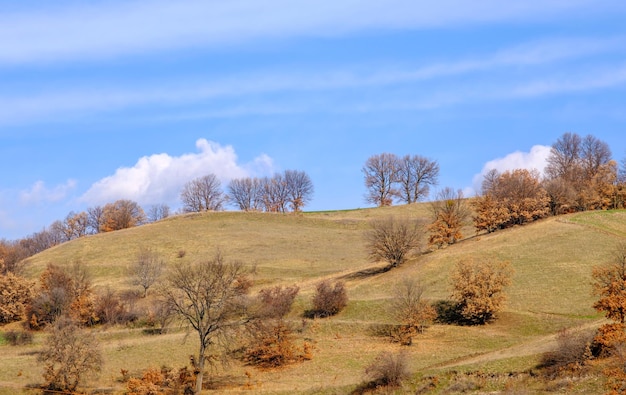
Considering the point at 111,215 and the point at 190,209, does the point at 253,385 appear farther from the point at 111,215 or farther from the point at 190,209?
the point at 190,209

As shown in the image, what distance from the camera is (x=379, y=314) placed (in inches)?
2429

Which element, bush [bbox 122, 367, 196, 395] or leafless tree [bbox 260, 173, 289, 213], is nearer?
bush [bbox 122, 367, 196, 395]

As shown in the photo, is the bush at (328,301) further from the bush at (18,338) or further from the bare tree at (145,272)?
the bush at (18,338)

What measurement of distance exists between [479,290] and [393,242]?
68.8 feet

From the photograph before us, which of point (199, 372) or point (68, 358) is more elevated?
point (68, 358)

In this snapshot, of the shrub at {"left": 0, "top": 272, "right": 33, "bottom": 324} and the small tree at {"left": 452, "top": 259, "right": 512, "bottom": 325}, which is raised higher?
the shrub at {"left": 0, "top": 272, "right": 33, "bottom": 324}

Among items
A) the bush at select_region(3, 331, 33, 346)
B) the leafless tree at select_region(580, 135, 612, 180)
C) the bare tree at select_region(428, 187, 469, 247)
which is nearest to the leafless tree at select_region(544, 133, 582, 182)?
the leafless tree at select_region(580, 135, 612, 180)

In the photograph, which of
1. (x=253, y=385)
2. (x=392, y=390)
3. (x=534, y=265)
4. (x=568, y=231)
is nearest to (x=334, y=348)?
(x=253, y=385)

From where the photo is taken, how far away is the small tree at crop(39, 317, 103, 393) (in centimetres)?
4734

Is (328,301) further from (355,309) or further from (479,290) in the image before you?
(479,290)

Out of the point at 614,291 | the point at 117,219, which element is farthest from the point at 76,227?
the point at 614,291

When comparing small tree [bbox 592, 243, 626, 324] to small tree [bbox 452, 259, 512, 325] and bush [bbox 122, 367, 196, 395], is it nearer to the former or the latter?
small tree [bbox 452, 259, 512, 325]

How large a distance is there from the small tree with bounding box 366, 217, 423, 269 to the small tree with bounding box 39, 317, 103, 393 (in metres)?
38.0

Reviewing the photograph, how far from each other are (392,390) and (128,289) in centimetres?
5259
